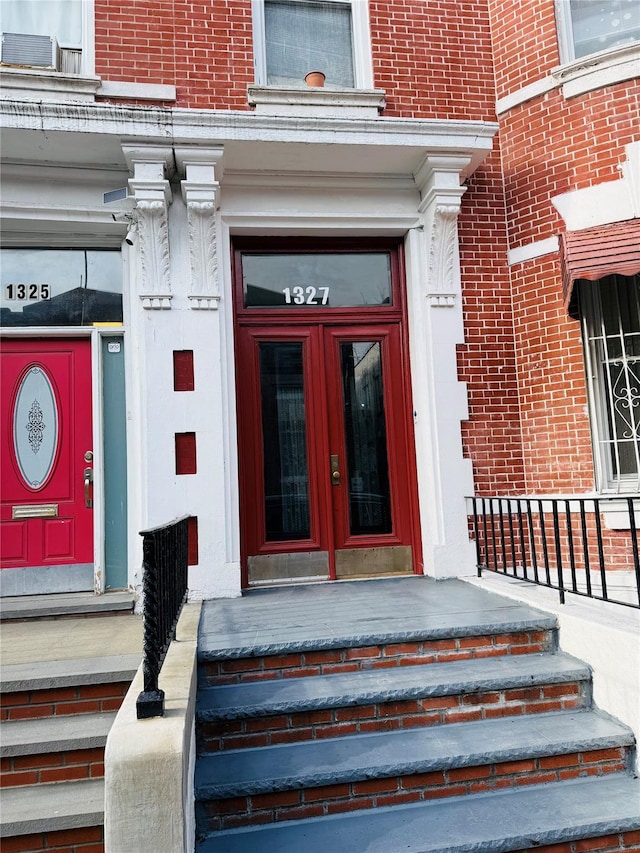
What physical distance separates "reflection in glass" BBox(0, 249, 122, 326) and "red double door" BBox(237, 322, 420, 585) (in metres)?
1.33

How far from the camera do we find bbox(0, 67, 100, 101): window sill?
523 centimetres

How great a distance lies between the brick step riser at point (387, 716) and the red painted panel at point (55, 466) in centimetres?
281

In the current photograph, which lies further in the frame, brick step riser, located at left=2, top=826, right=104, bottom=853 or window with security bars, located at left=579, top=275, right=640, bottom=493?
window with security bars, located at left=579, top=275, right=640, bottom=493

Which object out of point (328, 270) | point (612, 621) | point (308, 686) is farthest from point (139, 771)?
point (328, 270)

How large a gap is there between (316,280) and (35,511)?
346cm

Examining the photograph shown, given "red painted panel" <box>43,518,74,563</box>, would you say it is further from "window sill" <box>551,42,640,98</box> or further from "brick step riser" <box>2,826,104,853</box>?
"window sill" <box>551,42,640,98</box>

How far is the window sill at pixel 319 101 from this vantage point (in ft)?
18.3

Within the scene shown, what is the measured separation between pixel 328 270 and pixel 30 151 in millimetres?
2862

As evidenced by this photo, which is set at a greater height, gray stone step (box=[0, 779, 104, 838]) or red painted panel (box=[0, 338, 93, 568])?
red painted panel (box=[0, 338, 93, 568])

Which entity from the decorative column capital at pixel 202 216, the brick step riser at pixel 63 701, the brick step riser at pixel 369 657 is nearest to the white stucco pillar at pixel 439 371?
the brick step riser at pixel 369 657

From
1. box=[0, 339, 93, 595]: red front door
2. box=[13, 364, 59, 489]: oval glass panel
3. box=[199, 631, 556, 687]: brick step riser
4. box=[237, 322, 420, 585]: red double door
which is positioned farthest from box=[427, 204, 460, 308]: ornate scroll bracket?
box=[13, 364, 59, 489]: oval glass panel

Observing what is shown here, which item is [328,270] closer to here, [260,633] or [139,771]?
[260,633]

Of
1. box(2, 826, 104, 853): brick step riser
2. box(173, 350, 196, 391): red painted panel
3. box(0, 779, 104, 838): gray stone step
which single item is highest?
box(173, 350, 196, 391): red painted panel

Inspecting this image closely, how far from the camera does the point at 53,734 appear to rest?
128 inches
